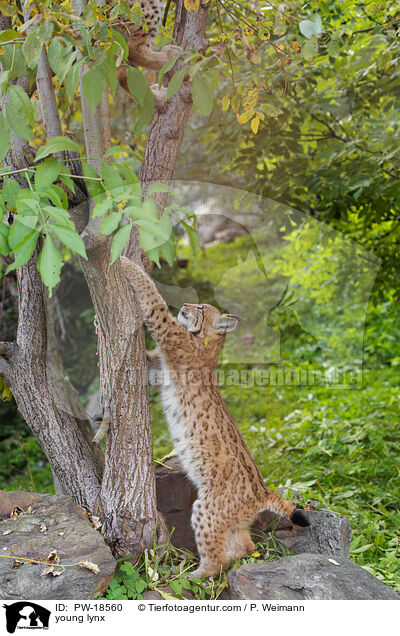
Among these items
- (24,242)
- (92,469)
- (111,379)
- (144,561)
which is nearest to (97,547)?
(144,561)

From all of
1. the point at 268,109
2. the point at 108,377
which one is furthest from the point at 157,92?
the point at 108,377

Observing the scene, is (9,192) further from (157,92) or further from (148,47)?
(148,47)

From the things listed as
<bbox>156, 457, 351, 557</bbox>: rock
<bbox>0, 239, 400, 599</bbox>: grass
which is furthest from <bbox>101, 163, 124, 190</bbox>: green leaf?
<bbox>156, 457, 351, 557</bbox>: rock

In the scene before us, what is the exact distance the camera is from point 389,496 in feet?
13.0

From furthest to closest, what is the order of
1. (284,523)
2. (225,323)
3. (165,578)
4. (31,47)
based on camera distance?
(284,523) → (225,323) → (165,578) → (31,47)

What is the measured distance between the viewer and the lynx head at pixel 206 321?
2.89 m

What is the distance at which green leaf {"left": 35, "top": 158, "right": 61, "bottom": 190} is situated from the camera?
212 cm

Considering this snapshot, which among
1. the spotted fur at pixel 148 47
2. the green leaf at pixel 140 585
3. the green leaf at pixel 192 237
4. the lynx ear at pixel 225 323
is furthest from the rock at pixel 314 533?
the spotted fur at pixel 148 47

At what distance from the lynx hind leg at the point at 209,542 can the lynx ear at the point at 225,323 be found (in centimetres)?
85

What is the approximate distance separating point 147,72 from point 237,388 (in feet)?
5.62
